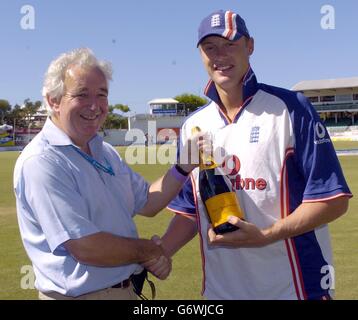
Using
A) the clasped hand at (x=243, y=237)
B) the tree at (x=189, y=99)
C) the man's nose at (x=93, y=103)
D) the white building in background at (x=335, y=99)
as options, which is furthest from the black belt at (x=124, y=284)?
the tree at (x=189, y=99)

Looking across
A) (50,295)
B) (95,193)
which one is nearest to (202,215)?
(95,193)

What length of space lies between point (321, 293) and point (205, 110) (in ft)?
4.17

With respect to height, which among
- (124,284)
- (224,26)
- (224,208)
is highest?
(224,26)

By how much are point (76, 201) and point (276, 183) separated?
1.07 metres

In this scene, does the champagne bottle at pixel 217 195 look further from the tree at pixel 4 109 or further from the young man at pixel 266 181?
the tree at pixel 4 109

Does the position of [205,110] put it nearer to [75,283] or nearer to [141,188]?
[141,188]

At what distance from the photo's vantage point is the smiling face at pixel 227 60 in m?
2.79

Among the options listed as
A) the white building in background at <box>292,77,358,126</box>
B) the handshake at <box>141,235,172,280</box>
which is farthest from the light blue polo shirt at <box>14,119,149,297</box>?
the white building in background at <box>292,77,358,126</box>

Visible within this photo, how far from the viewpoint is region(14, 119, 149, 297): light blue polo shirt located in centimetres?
242

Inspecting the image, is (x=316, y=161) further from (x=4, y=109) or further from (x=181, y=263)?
(x=4, y=109)

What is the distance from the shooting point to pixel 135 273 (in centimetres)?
292

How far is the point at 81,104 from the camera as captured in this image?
2.62 m

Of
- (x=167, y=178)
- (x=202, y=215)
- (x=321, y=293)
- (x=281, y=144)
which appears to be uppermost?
(x=281, y=144)

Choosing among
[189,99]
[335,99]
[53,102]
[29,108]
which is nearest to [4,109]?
[29,108]
